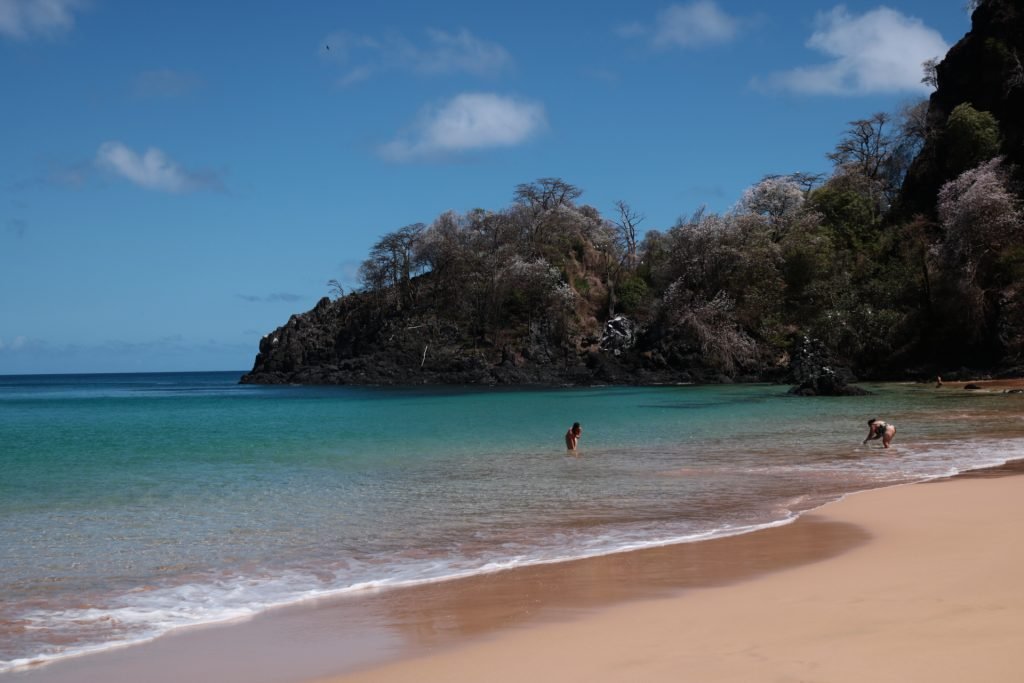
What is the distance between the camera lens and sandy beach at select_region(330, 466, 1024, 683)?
4.71 m

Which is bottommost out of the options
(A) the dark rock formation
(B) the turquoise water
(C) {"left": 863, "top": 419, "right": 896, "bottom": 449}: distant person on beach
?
(B) the turquoise water

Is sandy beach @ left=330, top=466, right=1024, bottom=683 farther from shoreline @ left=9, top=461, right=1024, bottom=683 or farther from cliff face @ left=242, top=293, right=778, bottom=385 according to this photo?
cliff face @ left=242, top=293, right=778, bottom=385

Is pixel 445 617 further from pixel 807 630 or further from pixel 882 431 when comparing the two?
pixel 882 431

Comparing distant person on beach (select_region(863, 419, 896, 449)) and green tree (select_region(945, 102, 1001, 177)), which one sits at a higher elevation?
green tree (select_region(945, 102, 1001, 177))

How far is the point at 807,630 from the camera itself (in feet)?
17.7

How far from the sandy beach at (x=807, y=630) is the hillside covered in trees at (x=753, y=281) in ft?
107

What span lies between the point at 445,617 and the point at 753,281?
5210cm

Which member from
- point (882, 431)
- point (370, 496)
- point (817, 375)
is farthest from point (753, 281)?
point (370, 496)

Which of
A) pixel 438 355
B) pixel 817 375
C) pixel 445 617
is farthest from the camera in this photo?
pixel 438 355

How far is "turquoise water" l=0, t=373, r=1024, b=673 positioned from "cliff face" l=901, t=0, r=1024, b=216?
27151 millimetres

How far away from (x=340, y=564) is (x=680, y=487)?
624cm

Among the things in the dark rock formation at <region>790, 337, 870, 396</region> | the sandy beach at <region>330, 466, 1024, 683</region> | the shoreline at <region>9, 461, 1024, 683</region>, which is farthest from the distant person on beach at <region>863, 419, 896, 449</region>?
the dark rock formation at <region>790, 337, 870, 396</region>

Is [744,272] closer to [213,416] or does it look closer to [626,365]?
[626,365]

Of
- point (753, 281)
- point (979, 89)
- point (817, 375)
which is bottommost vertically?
point (817, 375)
